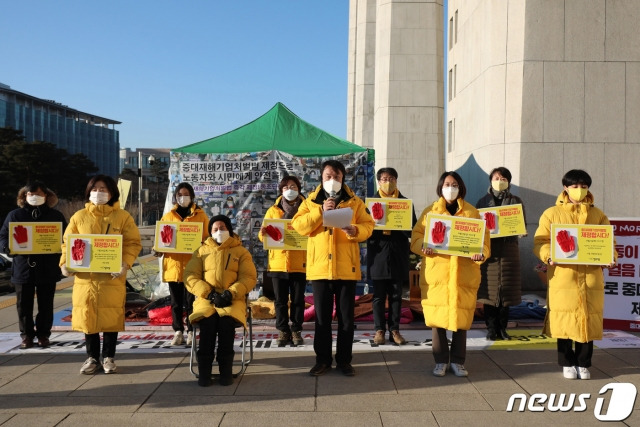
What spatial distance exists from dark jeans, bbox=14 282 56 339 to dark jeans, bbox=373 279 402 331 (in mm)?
3747

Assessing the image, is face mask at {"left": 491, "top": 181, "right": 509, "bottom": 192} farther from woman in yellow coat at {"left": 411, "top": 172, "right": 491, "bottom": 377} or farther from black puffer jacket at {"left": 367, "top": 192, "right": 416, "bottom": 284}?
woman in yellow coat at {"left": 411, "top": 172, "right": 491, "bottom": 377}

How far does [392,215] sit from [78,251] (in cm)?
346

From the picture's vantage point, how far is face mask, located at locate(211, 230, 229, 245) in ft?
20.0

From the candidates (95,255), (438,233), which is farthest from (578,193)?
(95,255)

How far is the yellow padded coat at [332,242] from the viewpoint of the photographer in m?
6.20

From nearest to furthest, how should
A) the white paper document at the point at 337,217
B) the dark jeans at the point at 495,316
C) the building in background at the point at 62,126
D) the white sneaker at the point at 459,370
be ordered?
the white paper document at the point at 337,217 → the white sneaker at the point at 459,370 → the dark jeans at the point at 495,316 → the building in background at the point at 62,126

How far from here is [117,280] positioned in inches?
251

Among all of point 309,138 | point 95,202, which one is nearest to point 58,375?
point 95,202

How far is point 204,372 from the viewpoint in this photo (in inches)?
233

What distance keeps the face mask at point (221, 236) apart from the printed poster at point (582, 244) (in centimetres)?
303

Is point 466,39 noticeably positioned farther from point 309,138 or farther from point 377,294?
point 377,294

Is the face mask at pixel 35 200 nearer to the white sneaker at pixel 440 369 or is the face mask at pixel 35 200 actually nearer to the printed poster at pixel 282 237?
the printed poster at pixel 282 237

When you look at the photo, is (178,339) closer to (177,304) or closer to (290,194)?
(177,304)

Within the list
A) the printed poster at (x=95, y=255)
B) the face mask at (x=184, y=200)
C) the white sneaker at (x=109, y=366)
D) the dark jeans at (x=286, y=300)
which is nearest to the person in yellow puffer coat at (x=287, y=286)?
the dark jeans at (x=286, y=300)
